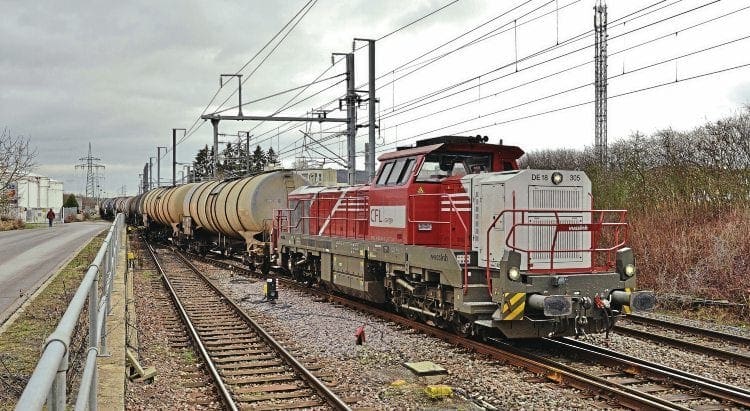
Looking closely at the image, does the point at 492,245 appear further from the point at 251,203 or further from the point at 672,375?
the point at 251,203

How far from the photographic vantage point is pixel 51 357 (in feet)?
7.32

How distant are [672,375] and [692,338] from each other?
10.9 ft

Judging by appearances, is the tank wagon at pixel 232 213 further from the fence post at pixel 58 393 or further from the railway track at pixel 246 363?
the fence post at pixel 58 393

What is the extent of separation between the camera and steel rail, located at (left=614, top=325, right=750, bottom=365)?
895 cm

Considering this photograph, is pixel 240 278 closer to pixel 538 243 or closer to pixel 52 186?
pixel 538 243

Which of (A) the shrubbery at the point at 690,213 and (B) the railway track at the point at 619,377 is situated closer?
(B) the railway track at the point at 619,377

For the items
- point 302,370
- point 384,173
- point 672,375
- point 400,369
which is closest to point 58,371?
point 302,370

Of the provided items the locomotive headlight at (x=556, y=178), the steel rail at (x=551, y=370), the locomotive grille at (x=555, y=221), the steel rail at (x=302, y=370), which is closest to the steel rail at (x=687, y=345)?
the locomotive grille at (x=555, y=221)

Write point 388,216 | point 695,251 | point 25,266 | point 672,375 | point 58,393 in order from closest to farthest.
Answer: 1. point 58,393
2. point 672,375
3. point 388,216
4. point 695,251
5. point 25,266

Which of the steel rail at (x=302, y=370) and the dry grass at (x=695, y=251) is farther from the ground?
the dry grass at (x=695, y=251)

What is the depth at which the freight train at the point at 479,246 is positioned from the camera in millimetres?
8953

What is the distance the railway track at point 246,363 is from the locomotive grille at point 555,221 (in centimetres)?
372

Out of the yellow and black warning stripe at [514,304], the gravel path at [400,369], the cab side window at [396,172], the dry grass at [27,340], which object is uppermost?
the cab side window at [396,172]

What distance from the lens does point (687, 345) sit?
9.79 meters
